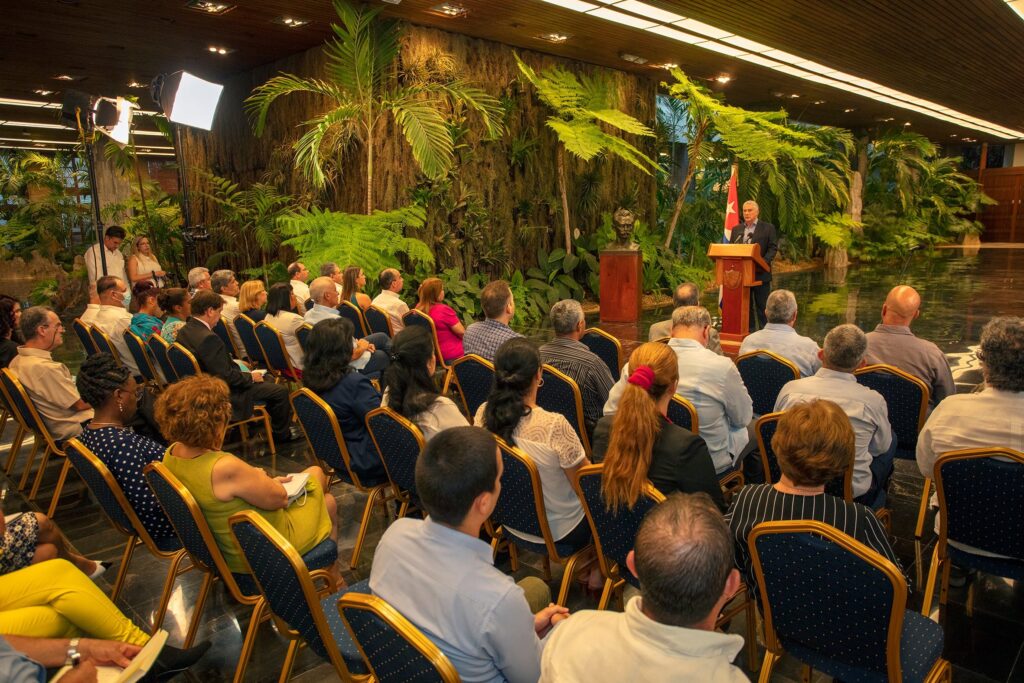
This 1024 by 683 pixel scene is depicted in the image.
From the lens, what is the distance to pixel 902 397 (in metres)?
3.31

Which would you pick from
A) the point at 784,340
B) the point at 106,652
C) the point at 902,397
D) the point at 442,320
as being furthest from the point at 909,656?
the point at 442,320

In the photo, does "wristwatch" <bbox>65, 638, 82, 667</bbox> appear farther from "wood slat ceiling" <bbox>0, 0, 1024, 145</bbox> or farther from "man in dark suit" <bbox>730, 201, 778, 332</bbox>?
"wood slat ceiling" <bbox>0, 0, 1024, 145</bbox>

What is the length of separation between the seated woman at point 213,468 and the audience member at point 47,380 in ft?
6.64

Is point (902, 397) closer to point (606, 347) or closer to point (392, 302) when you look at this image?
point (606, 347)

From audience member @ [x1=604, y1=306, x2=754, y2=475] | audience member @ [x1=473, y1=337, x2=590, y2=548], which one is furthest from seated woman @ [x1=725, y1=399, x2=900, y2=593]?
audience member @ [x1=604, y1=306, x2=754, y2=475]

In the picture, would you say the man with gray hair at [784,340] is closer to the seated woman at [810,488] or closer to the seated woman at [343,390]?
the seated woman at [810,488]

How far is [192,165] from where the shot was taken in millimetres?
12078

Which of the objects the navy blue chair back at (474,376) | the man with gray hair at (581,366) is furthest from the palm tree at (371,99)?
the man with gray hair at (581,366)

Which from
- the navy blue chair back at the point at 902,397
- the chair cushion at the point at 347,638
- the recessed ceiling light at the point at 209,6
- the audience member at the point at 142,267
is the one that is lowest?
the chair cushion at the point at 347,638

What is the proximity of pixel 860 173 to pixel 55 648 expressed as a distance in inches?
864

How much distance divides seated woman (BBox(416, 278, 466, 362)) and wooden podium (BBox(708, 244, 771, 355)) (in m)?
3.02

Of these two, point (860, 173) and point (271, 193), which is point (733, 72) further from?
point (860, 173)

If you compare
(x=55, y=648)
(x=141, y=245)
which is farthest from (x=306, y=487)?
(x=141, y=245)

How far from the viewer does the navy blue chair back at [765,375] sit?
3.62 m
